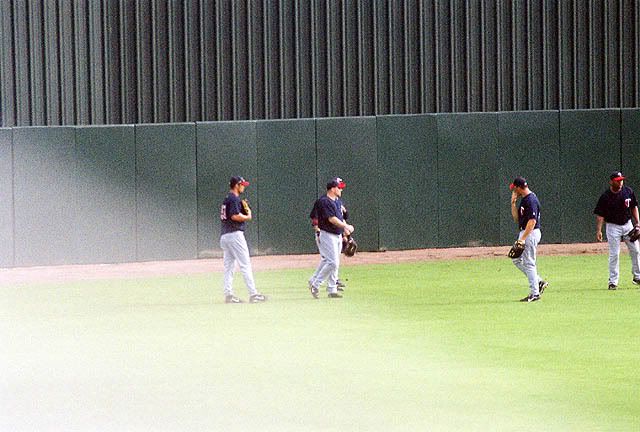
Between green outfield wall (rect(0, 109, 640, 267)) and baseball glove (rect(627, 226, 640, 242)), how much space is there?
415 inches

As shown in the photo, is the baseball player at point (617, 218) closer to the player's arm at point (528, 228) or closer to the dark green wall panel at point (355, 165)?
the player's arm at point (528, 228)

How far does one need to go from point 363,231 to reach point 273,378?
19.0 meters

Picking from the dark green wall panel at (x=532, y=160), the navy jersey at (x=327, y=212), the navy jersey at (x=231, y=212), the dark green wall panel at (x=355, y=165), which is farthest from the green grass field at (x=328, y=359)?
the dark green wall panel at (x=532, y=160)

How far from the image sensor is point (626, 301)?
20125mm

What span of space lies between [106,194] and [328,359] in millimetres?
16714

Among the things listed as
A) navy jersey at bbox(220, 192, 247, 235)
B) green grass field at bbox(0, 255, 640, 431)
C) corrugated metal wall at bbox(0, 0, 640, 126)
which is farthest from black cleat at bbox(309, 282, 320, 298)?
corrugated metal wall at bbox(0, 0, 640, 126)

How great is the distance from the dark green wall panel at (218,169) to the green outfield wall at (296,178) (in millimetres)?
28

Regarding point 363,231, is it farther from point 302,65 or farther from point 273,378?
point 273,378

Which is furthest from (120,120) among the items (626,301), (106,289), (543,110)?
(626,301)

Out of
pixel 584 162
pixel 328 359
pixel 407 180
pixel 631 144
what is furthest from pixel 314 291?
pixel 631 144

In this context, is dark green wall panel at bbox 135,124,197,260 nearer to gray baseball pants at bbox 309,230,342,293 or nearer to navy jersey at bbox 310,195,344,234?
gray baseball pants at bbox 309,230,342,293

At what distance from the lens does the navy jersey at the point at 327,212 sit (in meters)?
20.9

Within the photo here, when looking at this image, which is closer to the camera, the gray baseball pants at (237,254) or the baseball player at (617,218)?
the gray baseball pants at (237,254)

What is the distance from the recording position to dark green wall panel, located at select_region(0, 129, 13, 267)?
2988 centimetres
